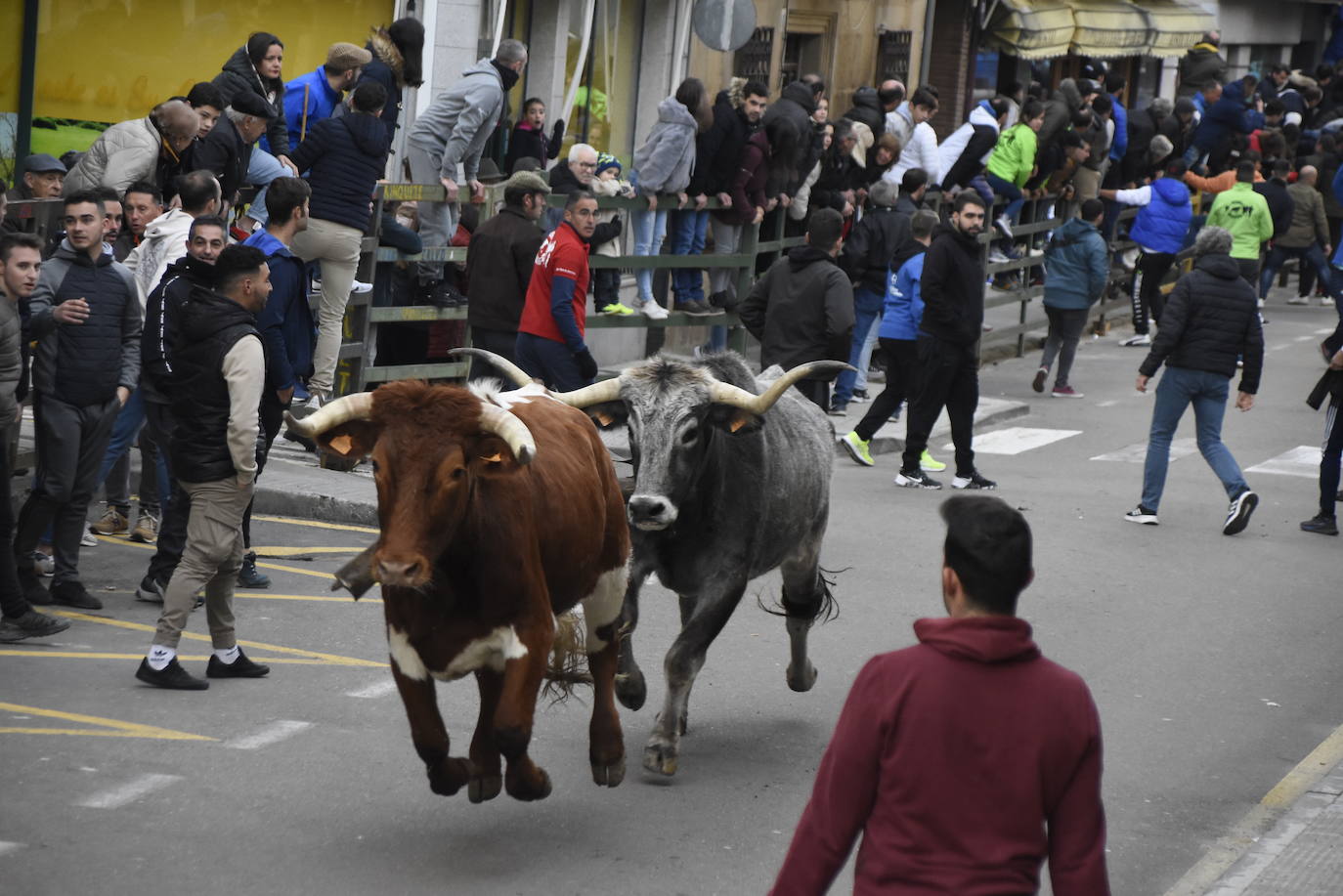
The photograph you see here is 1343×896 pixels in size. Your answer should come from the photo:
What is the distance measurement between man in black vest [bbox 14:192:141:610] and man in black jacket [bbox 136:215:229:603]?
340 millimetres

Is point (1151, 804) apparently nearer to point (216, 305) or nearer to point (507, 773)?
point (507, 773)

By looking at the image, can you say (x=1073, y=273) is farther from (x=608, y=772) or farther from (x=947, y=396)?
(x=608, y=772)

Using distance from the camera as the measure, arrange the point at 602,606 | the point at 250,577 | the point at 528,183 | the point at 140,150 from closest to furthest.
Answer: the point at 602,606, the point at 250,577, the point at 140,150, the point at 528,183

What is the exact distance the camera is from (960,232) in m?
14.3

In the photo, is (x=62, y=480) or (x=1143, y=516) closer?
(x=62, y=480)

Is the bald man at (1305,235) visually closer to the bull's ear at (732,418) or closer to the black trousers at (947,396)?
the black trousers at (947,396)

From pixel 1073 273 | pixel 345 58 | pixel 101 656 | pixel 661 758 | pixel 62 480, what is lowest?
pixel 101 656

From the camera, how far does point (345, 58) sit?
14.0 m

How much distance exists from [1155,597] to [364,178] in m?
6.17

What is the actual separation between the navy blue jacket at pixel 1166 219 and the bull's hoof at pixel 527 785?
18785 millimetres

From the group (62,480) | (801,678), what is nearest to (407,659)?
(801,678)

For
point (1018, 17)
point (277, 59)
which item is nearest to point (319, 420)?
point (277, 59)

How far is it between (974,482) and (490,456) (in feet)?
30.0

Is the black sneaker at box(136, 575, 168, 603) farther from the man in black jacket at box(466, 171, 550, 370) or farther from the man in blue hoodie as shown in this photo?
the man in blue hoodie
